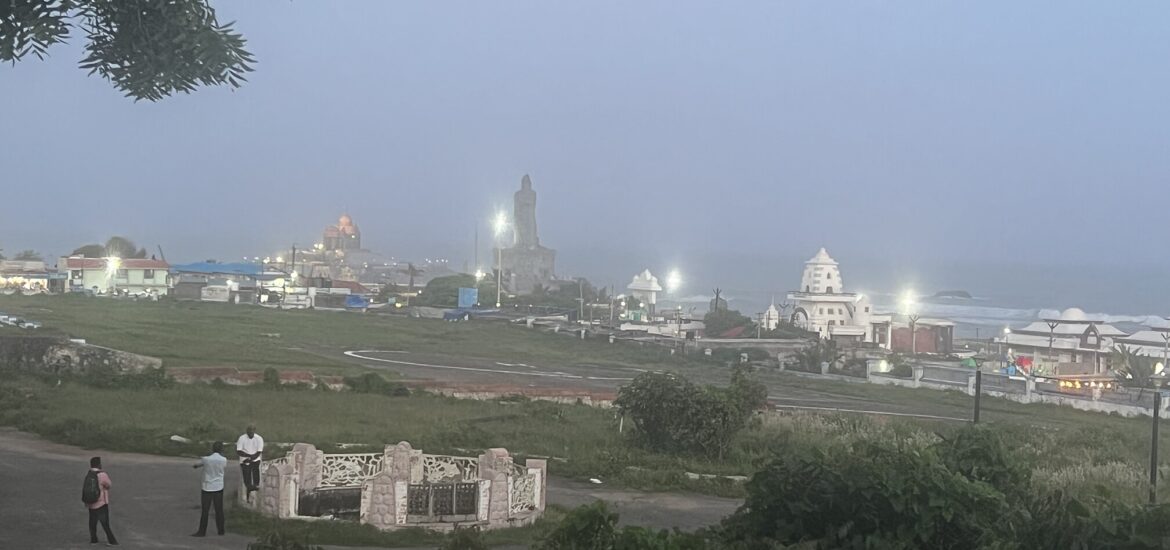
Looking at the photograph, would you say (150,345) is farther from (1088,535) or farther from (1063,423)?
(1088,535)

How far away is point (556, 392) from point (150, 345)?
13747 millimetres

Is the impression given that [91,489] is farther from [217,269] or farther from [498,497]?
[217,269]

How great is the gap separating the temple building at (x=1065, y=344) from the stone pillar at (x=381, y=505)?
4243cm

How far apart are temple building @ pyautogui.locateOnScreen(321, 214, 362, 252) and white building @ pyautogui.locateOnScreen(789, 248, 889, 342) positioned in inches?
2859

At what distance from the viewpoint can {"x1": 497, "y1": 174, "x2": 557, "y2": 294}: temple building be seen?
9738cm

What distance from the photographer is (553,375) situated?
36.8 m

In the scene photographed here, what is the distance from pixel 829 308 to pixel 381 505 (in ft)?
188

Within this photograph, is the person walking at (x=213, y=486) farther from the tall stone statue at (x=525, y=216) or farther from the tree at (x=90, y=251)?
the tall stone statue at (x=525, y=216)

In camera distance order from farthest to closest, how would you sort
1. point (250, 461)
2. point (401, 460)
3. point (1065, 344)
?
point (1065, 344)
point (401, 460)
point (250, 461)

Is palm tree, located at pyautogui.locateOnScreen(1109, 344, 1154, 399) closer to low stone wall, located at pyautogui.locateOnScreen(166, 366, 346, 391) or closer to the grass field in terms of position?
the grass field

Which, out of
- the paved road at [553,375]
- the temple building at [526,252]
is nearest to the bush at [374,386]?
the paved road at [553,375]

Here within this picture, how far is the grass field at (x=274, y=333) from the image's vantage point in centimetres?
3238

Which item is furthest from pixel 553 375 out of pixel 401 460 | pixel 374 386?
pixel 401 460

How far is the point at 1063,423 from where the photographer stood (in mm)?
29672
